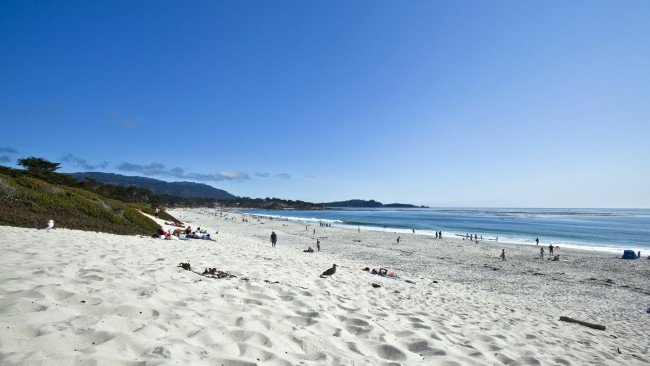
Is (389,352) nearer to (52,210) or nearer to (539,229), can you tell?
(52,210)

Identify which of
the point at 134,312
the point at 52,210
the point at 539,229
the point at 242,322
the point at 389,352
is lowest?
the point at 539,229

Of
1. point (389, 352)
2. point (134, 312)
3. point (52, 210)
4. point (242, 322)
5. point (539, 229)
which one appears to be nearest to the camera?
point (134, 312)

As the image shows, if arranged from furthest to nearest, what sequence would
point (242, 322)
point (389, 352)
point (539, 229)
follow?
point (539, 229)
point (242, 322)
point (389, 352)

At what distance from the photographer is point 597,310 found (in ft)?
41.0

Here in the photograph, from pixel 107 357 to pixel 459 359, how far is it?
425 centimetres

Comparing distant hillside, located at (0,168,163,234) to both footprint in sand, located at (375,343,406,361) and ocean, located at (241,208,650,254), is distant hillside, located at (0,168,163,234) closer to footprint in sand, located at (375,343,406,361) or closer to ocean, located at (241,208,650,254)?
footprint in sand, located at (375,343,406,361)

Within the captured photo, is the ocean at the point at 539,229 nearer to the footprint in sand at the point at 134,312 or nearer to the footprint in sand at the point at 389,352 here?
the footprint in sand at the point at 389,352

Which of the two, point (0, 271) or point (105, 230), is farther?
point (105, 230)

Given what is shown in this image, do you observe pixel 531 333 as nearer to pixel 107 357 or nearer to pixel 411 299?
pixel 411 299

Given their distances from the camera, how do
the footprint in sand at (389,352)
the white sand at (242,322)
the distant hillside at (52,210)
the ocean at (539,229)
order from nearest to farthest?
the white sand at (242,322) → the footprint in sand at (389,352) → the distant hillside at (52,210) → the ocean at (539,229)

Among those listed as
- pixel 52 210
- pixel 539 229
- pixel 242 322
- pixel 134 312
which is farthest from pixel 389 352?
pixel 539 229

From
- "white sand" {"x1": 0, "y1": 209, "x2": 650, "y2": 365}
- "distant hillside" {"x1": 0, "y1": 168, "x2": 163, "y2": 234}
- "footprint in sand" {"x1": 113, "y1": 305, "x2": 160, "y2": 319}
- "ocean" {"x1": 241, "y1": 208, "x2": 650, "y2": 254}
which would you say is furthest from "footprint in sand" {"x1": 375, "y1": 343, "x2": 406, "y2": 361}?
"ocean" {"x1": 241, "y1": 208, "x2": 650, "y2": 254}

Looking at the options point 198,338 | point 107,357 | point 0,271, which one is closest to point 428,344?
point 198,338

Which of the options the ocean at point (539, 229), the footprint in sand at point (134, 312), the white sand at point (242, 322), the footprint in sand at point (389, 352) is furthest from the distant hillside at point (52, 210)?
the ocean at point (539, 229)
